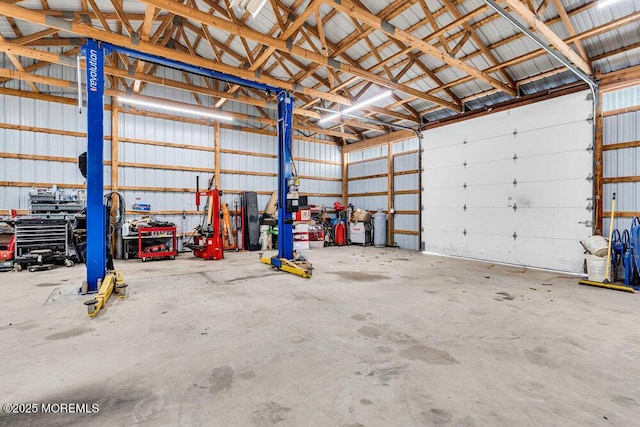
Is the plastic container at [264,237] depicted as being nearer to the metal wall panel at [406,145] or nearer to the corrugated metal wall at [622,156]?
the metal wall panel at [406,145]

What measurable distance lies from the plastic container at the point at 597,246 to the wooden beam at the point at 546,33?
11.6 feet

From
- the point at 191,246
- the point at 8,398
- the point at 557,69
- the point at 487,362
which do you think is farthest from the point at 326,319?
the point at 557,69

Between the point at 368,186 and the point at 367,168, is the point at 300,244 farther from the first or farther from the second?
the point at 367,168

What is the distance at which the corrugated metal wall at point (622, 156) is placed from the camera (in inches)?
251

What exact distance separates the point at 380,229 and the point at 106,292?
9.38 meters

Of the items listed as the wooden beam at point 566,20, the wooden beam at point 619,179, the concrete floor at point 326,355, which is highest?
the wooden beam at point 566,20

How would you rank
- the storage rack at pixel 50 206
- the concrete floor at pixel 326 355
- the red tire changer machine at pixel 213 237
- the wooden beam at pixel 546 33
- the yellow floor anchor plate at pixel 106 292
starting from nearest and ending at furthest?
the concrete floor at pixel 326 355 < the yellow floor anchor plate at pixel 106 292 < the wooden beam at pixel 546 33 < the storage rack at pixel 50 206 < the red tire changer machine at pixel 213 237

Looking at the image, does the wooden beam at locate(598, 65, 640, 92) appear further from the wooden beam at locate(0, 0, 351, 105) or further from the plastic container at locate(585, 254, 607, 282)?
the wooden beam at locate(0, 0, 351, 105)

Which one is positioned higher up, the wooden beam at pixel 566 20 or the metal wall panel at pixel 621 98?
the wooden beam at pixel 566 20

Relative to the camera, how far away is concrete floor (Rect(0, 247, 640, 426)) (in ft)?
6.75

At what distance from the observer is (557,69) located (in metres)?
6.99

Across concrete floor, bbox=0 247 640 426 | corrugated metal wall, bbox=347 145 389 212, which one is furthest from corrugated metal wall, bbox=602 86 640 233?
corrugated metal wall, bbox=347 145 389 212

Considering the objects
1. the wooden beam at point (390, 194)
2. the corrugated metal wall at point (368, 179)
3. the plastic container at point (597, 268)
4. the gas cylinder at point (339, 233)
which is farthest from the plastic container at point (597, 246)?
the gas cylinder at point (339, 233)

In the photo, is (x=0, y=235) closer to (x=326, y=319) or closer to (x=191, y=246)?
(x=191, y=246)
